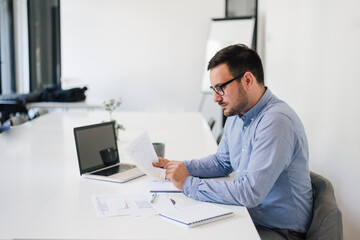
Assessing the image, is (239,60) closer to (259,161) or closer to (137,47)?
(259,161)

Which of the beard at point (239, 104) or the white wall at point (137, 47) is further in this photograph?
the white wall at point (137, 47)

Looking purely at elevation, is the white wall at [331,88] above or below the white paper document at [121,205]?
above

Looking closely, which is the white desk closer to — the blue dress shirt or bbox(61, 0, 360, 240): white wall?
the blue dress shirt

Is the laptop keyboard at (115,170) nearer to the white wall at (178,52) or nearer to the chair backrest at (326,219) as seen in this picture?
the chair backrest at (326,219)

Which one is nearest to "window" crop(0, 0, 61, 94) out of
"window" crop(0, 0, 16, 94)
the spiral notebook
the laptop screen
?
"window" crop(0, 0, 16, 94)

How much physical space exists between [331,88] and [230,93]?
2.83ft

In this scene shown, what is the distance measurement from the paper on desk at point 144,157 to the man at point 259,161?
0.16 feet

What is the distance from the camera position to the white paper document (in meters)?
1.35

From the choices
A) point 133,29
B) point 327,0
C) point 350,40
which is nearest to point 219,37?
point 133,29

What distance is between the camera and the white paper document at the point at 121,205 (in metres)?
1.35

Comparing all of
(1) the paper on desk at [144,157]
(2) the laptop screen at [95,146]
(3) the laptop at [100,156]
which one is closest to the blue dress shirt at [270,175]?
(1) the paper on desk at [144,157]

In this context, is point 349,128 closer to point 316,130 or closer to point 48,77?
point 316,130

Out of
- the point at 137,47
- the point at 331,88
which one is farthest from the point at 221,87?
the point at 137,47

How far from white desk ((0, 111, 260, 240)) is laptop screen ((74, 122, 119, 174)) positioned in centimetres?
10
